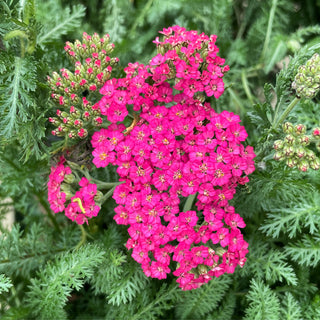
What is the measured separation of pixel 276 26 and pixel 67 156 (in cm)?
120

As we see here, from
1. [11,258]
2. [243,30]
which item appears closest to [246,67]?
[243,30]

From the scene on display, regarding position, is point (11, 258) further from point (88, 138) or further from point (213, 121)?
point (213, 121)

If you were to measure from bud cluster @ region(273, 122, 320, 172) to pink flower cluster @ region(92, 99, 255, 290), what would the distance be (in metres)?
0.10

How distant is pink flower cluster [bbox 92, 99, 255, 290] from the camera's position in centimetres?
112

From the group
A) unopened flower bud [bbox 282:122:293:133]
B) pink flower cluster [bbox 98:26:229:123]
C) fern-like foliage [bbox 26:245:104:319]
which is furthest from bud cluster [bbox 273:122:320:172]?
fern-like foliage [bbox 26:245:104:319]

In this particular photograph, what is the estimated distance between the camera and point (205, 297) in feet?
4.63

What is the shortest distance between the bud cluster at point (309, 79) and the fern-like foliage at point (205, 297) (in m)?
0.73

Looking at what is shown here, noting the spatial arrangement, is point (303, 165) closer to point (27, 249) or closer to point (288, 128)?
point (288, 128)

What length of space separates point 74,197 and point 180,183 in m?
0.33

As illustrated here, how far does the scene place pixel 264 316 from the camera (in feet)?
4.26

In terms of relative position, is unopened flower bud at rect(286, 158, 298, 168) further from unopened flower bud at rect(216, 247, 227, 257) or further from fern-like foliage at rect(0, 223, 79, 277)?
fern-like foliage at rect(0, 223, 79, 277)

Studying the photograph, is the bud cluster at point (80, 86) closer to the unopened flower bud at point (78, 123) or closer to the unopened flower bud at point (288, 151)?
the unopened flower bud at point (78, 123)

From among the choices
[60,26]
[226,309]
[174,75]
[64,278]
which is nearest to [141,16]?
[60,26]

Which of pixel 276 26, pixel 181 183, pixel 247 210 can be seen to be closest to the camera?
pixel 181 183
